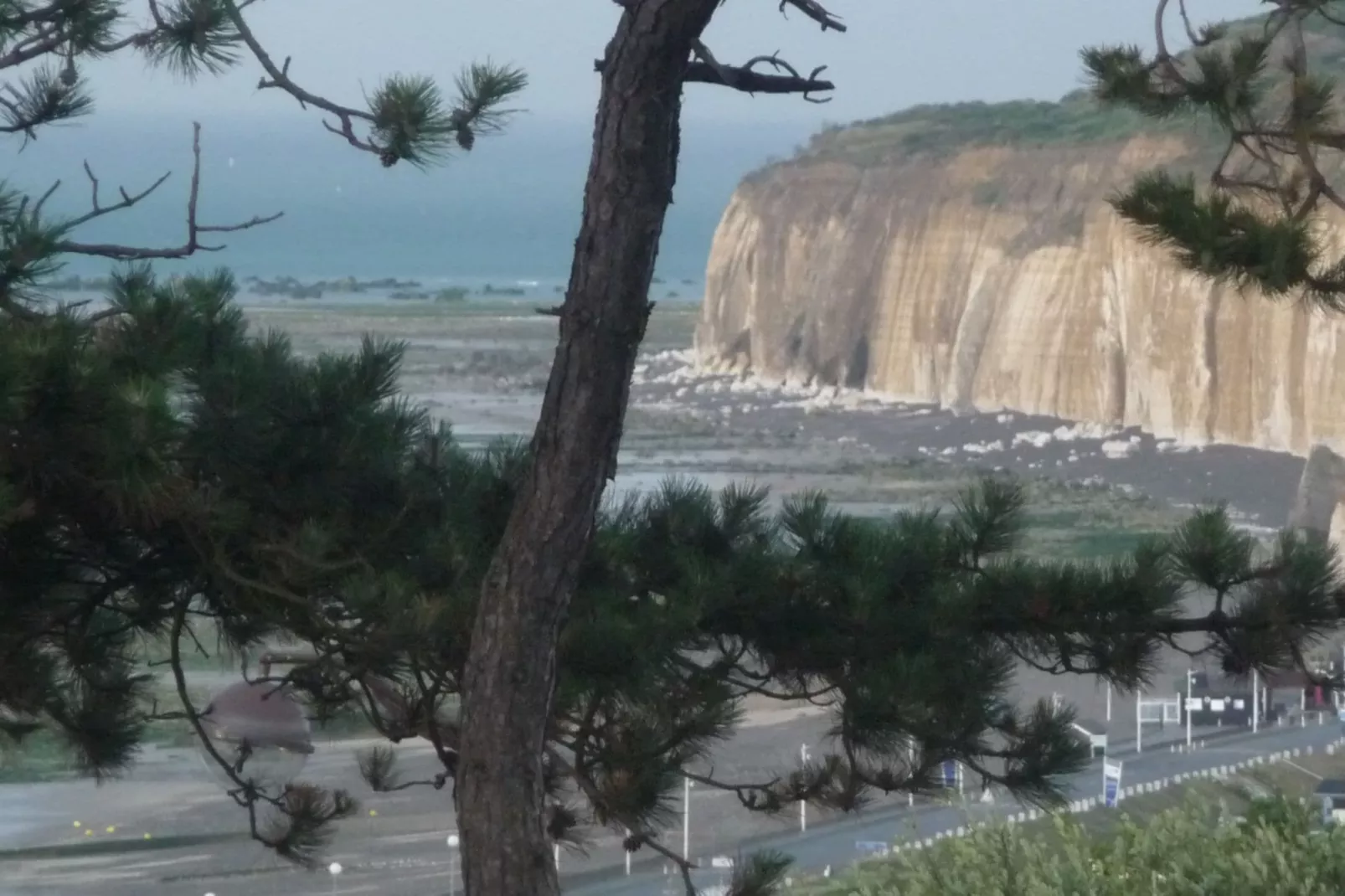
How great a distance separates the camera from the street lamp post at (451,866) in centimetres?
351

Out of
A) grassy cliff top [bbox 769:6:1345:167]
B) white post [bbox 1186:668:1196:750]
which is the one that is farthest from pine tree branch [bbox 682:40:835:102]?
grassy cliff top [bbox 769:6:1345:167]

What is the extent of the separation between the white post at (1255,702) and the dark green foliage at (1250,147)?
2.03 ft

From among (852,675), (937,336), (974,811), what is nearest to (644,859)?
(974,811)

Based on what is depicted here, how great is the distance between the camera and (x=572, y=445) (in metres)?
1.65

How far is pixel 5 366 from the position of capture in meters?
1.64

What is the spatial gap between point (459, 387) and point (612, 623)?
3105mm

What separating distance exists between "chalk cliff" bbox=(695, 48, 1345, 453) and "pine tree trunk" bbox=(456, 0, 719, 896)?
4.62 metres

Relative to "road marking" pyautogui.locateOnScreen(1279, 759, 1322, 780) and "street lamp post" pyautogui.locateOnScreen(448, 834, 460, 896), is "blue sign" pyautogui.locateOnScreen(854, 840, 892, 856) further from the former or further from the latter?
"road marking" pyautogui.locateOnScreen(1279, 759, 1322, 780)

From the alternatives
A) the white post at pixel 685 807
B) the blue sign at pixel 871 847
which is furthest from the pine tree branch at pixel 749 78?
the blue sign at pixel 871 847

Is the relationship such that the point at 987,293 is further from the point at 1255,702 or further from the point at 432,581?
the point at 432,581

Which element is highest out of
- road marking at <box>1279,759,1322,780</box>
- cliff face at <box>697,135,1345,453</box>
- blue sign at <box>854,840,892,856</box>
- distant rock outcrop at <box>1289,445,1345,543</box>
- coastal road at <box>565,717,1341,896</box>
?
cliff face at <box>697,135,1345,453</box>

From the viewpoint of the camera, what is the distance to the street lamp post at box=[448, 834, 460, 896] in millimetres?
3511

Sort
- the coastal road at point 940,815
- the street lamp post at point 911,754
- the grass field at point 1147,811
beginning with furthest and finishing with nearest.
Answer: the grass field at point 1147,811 < the coastal road at point 940,815 < the street lamp post at point 911,754

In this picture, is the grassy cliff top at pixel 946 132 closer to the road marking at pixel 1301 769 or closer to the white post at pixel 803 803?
the road marking at pixel 1301 769
